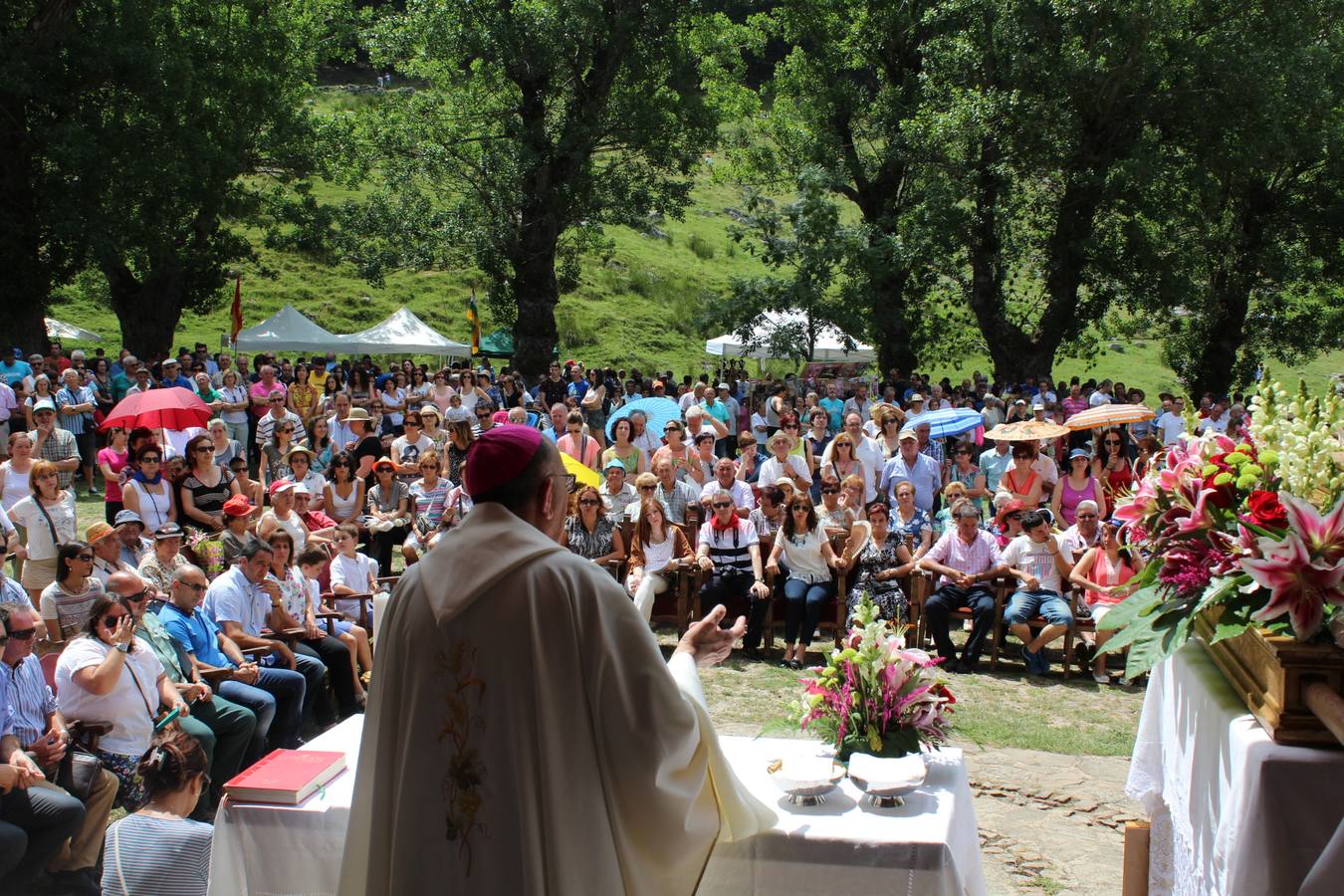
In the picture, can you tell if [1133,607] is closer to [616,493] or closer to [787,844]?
[787,844]

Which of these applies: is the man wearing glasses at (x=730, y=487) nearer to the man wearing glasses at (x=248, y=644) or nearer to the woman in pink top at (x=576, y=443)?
the woman in pink top at (x=576, y=443)

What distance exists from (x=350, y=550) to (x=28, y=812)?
3.69m

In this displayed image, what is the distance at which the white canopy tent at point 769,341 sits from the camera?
23812mm

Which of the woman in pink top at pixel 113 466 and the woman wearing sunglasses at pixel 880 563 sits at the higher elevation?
the woman in pink top at pixel 113 466

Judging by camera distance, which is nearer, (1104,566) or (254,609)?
(254,609)

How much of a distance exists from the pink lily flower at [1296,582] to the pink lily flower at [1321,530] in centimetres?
3

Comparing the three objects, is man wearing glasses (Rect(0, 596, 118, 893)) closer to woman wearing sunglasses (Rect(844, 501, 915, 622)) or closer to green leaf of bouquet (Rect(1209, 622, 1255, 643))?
green leaf of bouquet (Rect(1209, 622, 1255, 643))

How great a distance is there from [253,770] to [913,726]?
2.21 m

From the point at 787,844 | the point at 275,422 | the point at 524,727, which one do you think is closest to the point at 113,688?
the point at 524,727

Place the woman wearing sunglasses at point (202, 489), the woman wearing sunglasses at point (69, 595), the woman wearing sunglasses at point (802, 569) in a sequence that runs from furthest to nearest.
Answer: the woman wearing sunglasses at point (202, 489), the woman wearing sunglasses at point (802, 569), the woman wearing sunglasses at point (69, 595)

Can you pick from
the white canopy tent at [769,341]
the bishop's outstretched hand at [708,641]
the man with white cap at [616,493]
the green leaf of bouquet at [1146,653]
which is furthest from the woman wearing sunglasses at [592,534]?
the white canopy tent at [769,341]

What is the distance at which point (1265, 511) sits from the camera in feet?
9.53

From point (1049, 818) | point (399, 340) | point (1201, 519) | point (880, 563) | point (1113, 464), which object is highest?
point (399, 340)

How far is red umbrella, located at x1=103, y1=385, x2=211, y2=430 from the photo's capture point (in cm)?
1077
